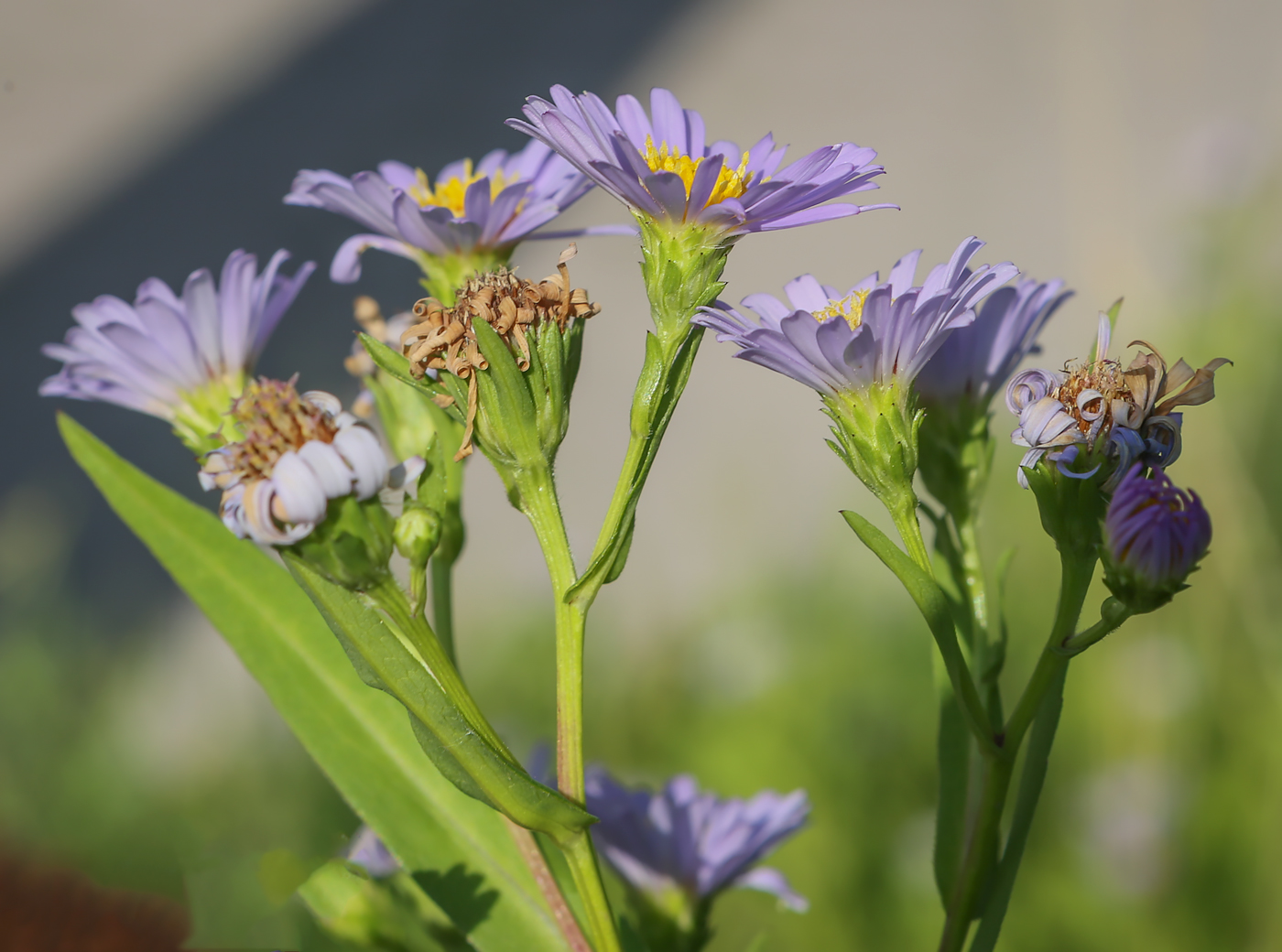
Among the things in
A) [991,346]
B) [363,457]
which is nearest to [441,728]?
[363,457]

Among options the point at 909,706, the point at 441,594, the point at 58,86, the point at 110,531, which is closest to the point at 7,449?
the point at 110,531

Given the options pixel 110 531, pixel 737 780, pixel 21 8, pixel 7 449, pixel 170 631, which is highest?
pixel 21 8

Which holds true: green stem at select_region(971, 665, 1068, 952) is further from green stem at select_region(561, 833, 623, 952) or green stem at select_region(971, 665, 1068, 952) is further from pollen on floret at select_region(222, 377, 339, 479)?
pollen on floret at select_region(222, 377, 339, 479)

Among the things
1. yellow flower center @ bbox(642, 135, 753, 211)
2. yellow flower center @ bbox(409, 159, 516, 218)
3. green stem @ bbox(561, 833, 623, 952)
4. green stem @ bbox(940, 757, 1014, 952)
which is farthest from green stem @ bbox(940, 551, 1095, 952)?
yellow flower center @ bbox(409, 159, 516, 218)

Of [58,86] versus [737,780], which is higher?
[58,86]

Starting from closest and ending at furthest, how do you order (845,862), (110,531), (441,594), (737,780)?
(441,594), (845,862), (737,780), (110,531)

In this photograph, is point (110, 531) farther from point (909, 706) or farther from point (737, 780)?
point (909, 706)
